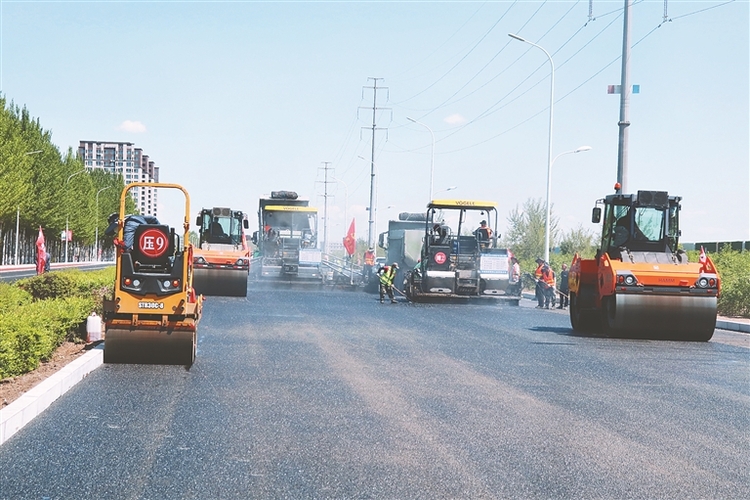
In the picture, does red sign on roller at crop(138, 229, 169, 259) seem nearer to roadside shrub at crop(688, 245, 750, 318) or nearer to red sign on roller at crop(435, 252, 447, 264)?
red sign on roller at crop(435, 252, 447, 264)

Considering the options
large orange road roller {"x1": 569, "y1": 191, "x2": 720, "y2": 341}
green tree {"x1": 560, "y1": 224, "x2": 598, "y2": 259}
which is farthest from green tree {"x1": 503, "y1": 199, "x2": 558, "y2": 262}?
large orange road roller {"x1": 569, "y1": 191, "x2": 720, "y2": 341}

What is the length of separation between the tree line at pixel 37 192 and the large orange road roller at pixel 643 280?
45.0 metres

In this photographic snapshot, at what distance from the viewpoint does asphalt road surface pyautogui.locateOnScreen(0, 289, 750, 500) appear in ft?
21.4

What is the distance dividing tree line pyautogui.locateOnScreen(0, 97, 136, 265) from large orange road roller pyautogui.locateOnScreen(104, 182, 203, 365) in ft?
156

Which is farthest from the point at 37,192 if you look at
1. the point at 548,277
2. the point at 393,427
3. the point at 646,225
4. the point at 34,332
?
the point at 393,427

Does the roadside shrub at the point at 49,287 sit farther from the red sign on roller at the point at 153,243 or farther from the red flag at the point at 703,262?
the red flag at the point at 703,262

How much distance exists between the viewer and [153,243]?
12.4m

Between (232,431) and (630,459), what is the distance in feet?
10.9

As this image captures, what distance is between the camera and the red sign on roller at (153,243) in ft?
40.5

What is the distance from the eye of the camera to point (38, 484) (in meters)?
6.37

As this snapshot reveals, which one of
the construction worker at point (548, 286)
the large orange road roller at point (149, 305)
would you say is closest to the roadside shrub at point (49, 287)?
the large orange road roller at point (149, 305)

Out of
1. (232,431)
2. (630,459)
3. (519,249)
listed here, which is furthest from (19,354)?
(519,249)

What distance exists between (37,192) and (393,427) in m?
65.0

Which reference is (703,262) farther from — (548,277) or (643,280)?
(548,277)
